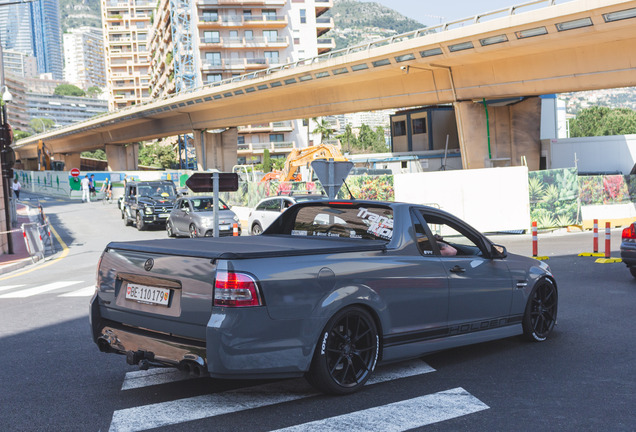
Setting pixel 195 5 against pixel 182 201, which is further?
pixel 195 5

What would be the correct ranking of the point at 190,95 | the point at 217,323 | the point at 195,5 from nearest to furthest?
the point at 217,323
the point at 190,95
the point at 195,5

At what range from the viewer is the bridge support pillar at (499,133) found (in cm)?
3741

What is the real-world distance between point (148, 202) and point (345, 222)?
930 inches

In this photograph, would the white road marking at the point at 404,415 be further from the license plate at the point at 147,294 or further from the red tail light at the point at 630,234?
the red tail light at the point at 630,234

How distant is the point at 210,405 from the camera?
16.2 ft

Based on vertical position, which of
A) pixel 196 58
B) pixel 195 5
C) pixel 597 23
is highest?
pixel 195 5

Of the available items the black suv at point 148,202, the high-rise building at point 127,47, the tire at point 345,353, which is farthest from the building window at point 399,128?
the high-rise building at point 127,47

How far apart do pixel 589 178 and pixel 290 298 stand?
74.8 ft

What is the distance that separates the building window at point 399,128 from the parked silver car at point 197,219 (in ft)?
119

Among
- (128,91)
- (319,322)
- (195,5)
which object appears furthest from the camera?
(128,91)

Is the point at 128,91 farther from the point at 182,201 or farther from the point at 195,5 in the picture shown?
the point at 182,201

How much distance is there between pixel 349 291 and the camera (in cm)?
502

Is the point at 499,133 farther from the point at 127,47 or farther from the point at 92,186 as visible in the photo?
the point at 127,47

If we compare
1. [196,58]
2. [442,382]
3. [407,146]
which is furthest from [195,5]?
[442,382]
